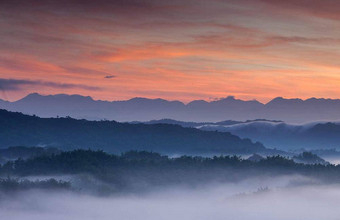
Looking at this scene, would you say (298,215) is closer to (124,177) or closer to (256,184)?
(256,184)

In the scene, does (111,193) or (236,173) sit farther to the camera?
(236,173)

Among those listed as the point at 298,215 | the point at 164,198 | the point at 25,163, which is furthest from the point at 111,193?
the point at 298,215

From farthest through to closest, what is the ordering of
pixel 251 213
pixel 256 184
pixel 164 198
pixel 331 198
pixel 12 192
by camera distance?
pixel 256 184
pixel 331 198
pixel 164 198
pixel 251 213
pixel 12 192

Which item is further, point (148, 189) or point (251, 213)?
point (148, 189)

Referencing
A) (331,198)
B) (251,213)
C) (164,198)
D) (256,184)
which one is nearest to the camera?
(251,213)

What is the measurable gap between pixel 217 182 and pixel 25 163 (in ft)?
163

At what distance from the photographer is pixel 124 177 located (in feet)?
526

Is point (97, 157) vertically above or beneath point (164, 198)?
above

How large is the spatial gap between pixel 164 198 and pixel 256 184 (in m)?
39.9

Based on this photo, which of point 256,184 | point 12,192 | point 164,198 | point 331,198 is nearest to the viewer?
point 12,192

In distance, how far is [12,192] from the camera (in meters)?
120

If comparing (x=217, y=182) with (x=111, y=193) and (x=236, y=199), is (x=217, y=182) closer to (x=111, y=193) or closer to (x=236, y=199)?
(x=236, y=199)

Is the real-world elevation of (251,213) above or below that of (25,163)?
below

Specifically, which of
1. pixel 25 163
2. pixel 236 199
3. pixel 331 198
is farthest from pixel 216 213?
pixel 25 163
